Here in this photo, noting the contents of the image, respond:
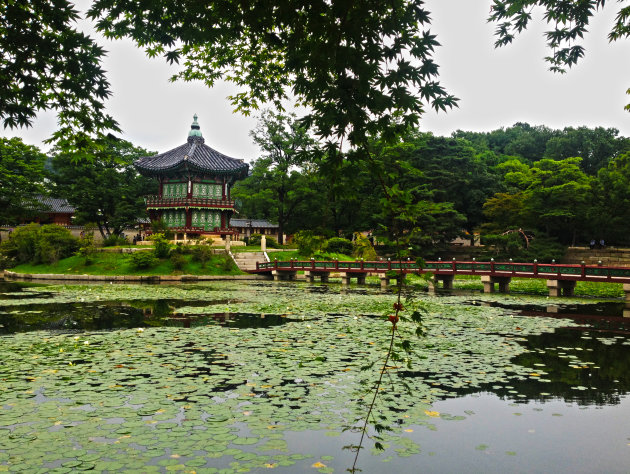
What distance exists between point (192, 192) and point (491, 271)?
84.8 feet

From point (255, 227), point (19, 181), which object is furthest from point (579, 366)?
point (255, 227)

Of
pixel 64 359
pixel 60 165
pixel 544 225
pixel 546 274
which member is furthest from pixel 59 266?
pixel 544 225

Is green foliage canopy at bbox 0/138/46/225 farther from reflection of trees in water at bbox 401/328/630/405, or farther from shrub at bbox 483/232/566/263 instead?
reflection of trees in water at bbox 401/328/630/405

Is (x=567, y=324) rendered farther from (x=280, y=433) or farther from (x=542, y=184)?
(x=542, y=184)

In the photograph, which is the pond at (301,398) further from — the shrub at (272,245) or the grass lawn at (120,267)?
the shrub at (272,245)

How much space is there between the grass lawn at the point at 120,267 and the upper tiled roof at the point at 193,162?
32.0 ft

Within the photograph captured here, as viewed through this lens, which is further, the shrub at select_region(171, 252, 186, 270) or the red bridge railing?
the shrub at select_region(171, 252, 186, 270)

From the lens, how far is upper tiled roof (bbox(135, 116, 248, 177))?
3825 cm

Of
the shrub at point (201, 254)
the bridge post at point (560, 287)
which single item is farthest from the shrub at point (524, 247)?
the shrub at point (201, 254)

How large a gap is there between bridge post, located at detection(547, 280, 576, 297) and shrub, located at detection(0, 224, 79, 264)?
30077mm

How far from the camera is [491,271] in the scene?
74.5ft

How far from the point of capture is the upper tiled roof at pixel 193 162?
38.2 meters

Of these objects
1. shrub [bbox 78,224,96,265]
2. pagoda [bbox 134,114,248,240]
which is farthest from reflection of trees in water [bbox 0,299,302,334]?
pagoda [bbox 134,114,248,240]

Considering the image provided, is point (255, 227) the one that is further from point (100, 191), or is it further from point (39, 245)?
point (39, 245)
